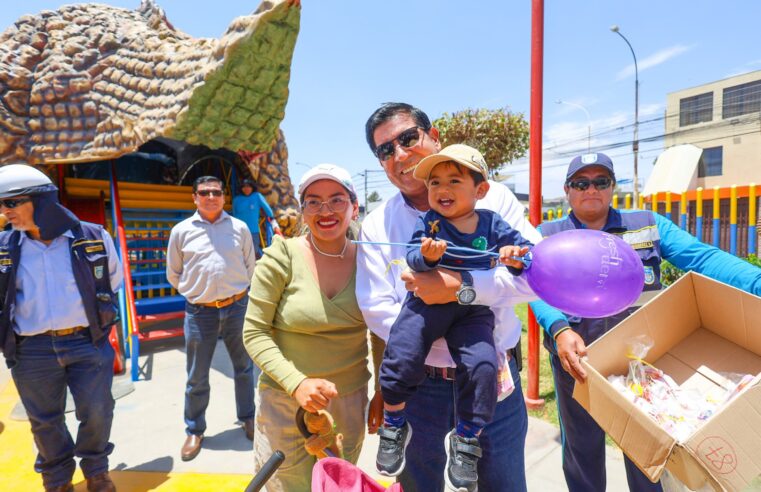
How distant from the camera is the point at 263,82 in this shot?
4.91m

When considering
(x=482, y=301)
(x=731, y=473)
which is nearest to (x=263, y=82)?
(x=482, y=301)

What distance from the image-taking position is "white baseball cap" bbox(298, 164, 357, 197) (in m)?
1.73

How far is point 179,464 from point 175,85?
161 inches

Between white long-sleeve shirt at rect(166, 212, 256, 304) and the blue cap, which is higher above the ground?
the blue cap

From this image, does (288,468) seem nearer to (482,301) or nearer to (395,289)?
(395,289)

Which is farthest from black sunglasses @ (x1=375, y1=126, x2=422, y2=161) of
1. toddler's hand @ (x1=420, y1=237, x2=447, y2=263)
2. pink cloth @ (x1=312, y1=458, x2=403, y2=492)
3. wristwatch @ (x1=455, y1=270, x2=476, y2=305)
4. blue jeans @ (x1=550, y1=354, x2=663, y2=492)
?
blue jeans @ (x1=550, y1=354, x2=663, y2=492)

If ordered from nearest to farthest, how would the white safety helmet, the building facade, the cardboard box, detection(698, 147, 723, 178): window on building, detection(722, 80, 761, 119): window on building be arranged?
1. the cardboard box
2. the white safety helmet
3. the building facade
4. detection(722, 80, 761, 119): window on building
5. detection(698, 147, 723, 178): window on building

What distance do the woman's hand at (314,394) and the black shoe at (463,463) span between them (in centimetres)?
45

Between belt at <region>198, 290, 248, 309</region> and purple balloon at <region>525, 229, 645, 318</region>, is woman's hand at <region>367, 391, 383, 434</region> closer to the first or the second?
purple balloon at <region>525, 229, 645, 318</region>

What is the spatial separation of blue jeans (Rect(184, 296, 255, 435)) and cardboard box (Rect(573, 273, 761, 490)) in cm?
274

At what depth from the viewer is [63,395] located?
2.66 metres

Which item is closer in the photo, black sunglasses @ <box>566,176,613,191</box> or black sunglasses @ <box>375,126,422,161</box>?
black sunglasses @ <box>375,126,422,161</box>

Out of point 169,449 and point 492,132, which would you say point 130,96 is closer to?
point 169,449

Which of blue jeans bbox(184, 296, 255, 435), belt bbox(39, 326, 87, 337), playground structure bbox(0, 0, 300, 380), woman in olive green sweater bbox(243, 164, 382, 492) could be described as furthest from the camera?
playground structure bbox(0, 0, 300, 380)
